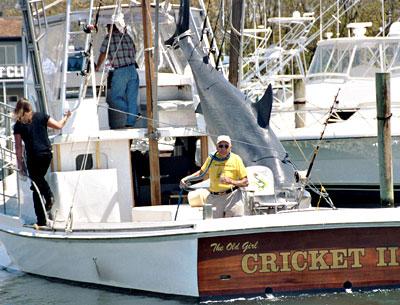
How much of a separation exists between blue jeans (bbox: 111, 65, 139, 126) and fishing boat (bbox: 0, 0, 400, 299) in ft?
0.88

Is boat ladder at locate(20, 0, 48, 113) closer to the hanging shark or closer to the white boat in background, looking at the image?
the hanging shark

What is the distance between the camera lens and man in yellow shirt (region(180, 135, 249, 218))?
12078 mm

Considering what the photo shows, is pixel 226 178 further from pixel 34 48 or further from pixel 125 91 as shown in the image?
pixel 34 48

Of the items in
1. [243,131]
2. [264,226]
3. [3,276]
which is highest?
[243,131]

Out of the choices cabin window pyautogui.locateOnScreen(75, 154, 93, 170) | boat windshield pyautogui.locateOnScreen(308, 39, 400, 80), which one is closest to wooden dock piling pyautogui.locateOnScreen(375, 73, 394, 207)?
Result: cabin window pyautogui.locateOnScreen(75, 154, 93, 170)

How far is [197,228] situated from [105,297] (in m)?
1.70

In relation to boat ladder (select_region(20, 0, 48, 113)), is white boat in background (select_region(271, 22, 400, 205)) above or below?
below

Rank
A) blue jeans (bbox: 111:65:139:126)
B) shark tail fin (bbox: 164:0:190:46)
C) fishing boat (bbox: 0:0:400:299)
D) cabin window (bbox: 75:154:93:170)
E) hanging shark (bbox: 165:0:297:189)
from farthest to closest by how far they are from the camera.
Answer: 1. shark tail fin (bbox: 164:0:190:46)
2. blue jeans (bbox: 111:65:139:126)
3. cabin window (bbox: 75:154:93:170)
4. hanging shark (bbox: 165:0:297:189)
5. fishing boat (bbox: 0:0:400:299)

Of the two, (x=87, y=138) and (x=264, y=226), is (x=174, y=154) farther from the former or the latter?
(x=264, y=226)

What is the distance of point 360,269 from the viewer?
12.1 meters

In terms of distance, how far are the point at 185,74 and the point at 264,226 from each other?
4403mm

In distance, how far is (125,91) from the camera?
546 inches

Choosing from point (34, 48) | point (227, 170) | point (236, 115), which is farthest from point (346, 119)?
point (227, 170)

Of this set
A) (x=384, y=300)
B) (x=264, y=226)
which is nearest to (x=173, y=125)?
(x=264, y=226)
